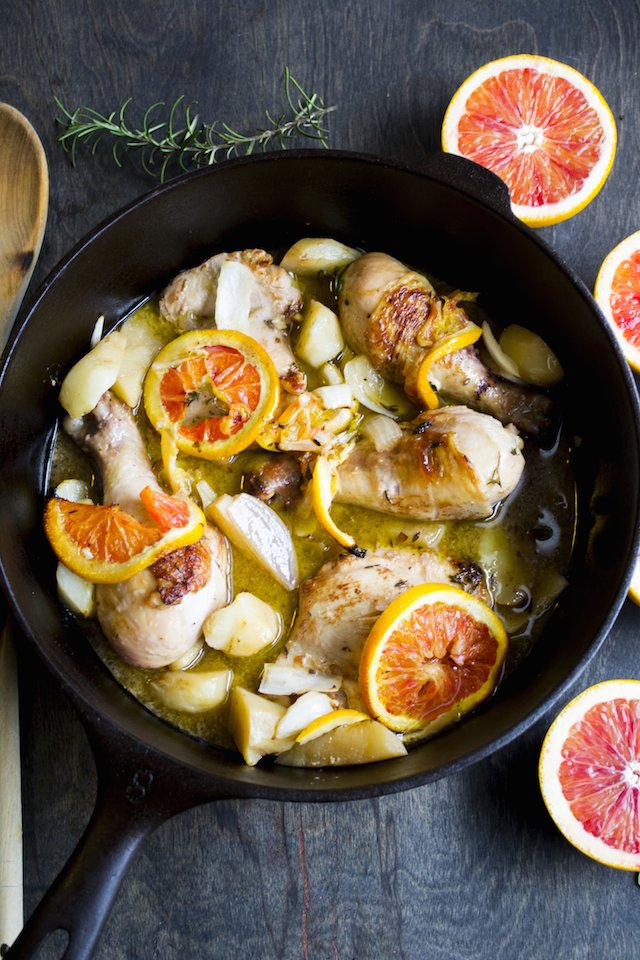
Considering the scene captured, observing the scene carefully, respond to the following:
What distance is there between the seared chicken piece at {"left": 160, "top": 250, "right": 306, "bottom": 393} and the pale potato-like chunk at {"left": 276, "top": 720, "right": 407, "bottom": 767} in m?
0.87

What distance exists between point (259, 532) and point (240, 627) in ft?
0.75

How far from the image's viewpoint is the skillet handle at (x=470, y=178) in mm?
2039

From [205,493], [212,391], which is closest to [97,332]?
[212,391]

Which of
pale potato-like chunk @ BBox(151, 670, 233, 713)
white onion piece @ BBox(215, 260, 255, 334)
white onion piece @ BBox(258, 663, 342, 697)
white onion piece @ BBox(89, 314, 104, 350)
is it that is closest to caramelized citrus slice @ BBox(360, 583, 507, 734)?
white onion piece @ BBox(258, 663, 342, 697)

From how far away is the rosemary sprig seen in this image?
2355 mm

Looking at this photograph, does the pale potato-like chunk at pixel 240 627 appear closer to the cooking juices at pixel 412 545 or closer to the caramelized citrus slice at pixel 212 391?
the cooking juices at pixel 412 545

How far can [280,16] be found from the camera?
2.45 meters

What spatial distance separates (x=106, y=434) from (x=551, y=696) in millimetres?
1193

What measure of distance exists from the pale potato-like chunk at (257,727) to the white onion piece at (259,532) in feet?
0.95

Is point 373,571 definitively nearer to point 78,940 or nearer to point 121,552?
point 121,552

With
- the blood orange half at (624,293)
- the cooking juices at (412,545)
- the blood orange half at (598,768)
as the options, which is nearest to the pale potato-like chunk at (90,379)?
the cooking juices at (412,545)

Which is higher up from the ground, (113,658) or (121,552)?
(121,552)

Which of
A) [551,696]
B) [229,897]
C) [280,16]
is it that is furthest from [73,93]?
[229,897]

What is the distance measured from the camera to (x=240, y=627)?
82.4 inches
